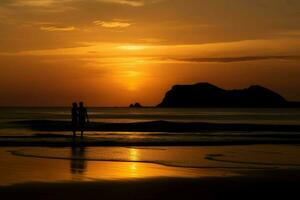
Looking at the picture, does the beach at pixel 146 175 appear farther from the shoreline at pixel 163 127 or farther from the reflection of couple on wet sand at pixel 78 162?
the shoreline at pixel 163 127

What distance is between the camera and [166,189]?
531 inches

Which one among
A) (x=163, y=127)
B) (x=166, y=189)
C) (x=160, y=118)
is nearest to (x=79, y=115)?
(x=166, y=189)

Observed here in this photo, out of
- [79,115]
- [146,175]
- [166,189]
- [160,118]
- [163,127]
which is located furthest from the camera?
[160,118]

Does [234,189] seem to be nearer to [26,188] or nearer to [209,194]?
[209,194]

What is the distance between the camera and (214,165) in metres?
19.3

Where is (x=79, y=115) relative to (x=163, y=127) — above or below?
above

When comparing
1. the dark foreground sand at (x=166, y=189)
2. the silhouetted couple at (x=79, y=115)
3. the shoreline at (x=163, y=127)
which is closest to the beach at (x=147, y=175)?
the dark foreground sand at (x=166, y=189)

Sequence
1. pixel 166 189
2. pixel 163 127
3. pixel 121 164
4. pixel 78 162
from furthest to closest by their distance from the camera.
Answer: pixel 163 127
pixel 78 162
pixel 121 164
pixel 166 189

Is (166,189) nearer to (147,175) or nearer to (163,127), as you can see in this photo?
(147,175)

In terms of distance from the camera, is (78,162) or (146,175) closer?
(146,175)

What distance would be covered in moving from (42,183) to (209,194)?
4247 millimetres

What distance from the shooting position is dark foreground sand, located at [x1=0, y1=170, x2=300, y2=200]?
1245 cm

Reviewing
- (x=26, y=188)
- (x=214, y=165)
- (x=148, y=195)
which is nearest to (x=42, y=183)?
(x=26, y=188)

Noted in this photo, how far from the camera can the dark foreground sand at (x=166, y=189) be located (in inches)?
490
